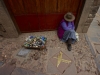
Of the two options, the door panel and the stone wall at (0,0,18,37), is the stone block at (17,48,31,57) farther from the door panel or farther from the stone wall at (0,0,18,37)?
the door panel

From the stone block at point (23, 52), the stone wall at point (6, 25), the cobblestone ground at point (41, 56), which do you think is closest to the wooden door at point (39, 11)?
the stone wall at point (6, 25)

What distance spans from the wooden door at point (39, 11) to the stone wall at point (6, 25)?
0.17 m

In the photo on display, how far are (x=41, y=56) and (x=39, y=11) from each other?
1.49m

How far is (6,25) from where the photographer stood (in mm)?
2611

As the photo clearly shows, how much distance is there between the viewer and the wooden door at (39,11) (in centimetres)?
237

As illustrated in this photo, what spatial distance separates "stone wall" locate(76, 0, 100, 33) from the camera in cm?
230

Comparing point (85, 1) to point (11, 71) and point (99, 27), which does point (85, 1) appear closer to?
point (99, 27)

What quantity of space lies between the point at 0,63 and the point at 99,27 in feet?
14.3

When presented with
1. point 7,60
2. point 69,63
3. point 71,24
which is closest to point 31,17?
point 71,24

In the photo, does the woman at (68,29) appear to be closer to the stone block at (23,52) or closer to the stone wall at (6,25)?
the stone block at (23,52)

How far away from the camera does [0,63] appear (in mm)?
2377

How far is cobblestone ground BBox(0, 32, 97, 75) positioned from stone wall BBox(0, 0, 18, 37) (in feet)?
0.81

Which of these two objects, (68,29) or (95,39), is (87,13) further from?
Answer: (95,39)

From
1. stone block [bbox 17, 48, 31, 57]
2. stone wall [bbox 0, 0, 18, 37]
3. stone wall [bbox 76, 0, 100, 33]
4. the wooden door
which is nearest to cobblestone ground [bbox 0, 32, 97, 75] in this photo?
stone block [bbox 17, 48, 31, 57]
